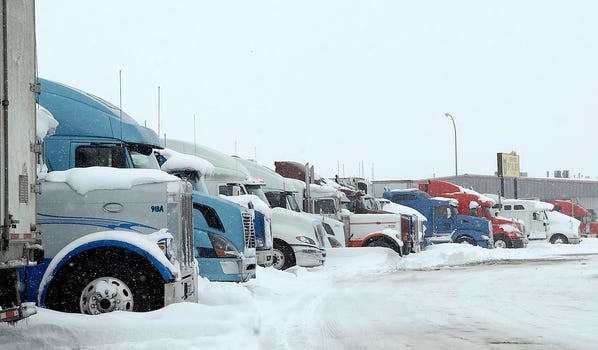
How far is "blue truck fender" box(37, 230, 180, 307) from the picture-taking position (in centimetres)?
920

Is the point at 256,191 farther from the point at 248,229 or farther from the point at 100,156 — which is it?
the point at 100,156

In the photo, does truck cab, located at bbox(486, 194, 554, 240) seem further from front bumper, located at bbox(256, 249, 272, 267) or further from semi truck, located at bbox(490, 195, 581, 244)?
front bumper, located at bbox(256, 249, 272, 267)

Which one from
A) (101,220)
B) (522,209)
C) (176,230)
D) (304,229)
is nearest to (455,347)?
(176,230)

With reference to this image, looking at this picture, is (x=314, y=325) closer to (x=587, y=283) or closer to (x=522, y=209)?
(x=587, y=283)

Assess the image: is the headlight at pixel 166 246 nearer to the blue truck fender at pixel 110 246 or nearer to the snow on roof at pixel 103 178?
the blue truck fender at pixel 110 246

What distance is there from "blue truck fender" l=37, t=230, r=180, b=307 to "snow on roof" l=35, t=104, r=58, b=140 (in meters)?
1.34

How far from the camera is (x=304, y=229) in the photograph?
824 inches

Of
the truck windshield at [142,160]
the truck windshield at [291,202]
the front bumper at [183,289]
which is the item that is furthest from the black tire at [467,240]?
the front bumper at [183,289]

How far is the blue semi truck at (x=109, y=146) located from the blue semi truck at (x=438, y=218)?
77.9 feet

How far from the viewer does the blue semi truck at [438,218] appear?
36.7 metres

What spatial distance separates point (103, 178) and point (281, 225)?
429 inches

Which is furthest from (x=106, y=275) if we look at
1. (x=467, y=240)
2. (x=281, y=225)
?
(x=467, y=240)

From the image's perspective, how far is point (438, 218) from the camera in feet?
121

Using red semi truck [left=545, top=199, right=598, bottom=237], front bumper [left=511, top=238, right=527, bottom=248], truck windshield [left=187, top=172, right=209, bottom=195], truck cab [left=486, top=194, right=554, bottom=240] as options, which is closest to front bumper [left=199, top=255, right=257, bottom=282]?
truck windshield [left=187, top=172, right=209, bottom=195]
